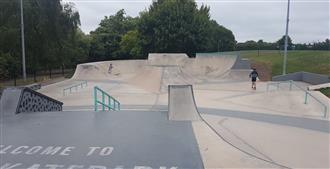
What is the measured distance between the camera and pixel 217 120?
13297mm

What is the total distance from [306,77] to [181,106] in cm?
2493

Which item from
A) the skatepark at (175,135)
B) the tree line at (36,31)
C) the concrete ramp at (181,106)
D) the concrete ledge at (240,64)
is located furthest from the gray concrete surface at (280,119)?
the tree line at (36,31)

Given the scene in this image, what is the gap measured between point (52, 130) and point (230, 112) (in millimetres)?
9093

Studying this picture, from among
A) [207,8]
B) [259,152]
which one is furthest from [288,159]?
[207,8]

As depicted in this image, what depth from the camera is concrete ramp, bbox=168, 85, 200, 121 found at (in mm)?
10102

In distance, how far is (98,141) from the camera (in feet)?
23.8

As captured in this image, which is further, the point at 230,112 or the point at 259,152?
the point at 230,112

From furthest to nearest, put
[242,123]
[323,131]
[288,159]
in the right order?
[242,123], [323,131], [288,159]

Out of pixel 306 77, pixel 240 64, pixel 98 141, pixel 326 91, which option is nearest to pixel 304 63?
pixel 306 77

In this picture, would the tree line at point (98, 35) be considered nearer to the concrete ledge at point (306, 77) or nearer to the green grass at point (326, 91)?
the concrete ledge at point (306, 77)

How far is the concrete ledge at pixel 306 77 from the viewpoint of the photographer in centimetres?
2781

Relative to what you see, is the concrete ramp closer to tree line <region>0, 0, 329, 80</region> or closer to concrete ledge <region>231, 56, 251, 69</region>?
tree line <region>0, 0, 329, 80</region>

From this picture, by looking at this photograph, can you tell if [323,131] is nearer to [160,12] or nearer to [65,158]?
[65,158]

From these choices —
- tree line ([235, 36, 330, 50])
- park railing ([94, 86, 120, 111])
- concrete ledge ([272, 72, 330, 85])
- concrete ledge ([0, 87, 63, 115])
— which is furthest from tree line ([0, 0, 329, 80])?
concrete ledge ([272, 72, 330, 85])
